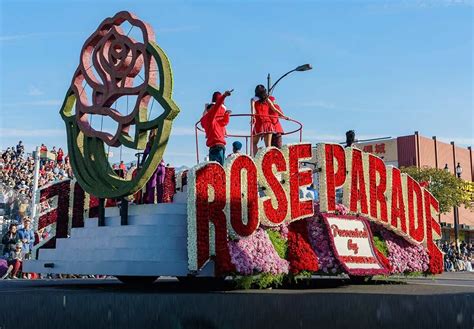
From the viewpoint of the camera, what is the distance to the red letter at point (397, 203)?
14812mm

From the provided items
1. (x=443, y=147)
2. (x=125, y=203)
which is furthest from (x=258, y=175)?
(x=443, y=147)

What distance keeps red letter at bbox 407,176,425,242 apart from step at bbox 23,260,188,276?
6.71m

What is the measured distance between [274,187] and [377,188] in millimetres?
3412

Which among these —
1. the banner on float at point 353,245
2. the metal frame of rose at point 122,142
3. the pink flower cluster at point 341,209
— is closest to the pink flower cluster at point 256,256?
the banner on float at point 353,245

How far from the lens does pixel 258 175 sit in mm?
12344

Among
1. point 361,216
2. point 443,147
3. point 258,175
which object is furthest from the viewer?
point 443,147

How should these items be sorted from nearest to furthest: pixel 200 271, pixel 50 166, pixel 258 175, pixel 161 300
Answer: pixel 161 300, pixel 200 271, pixel 258 175, pixel 50 166

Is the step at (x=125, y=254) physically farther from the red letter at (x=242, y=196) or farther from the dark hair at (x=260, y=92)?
the dark hair at (x=260, y=92)

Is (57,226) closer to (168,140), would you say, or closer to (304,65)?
(168,140)

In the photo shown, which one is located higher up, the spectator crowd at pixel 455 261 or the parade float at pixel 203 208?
the parade float at pixel 203 208

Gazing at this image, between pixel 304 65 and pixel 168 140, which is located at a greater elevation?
pixel 304 65

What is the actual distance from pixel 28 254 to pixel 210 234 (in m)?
7.84

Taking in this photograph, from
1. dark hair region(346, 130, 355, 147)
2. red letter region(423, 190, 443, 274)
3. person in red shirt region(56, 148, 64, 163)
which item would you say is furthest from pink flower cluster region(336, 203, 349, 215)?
person in red shirt region(56, 148, 64, 163)

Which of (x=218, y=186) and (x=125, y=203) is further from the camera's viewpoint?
(x=125, y=203)
